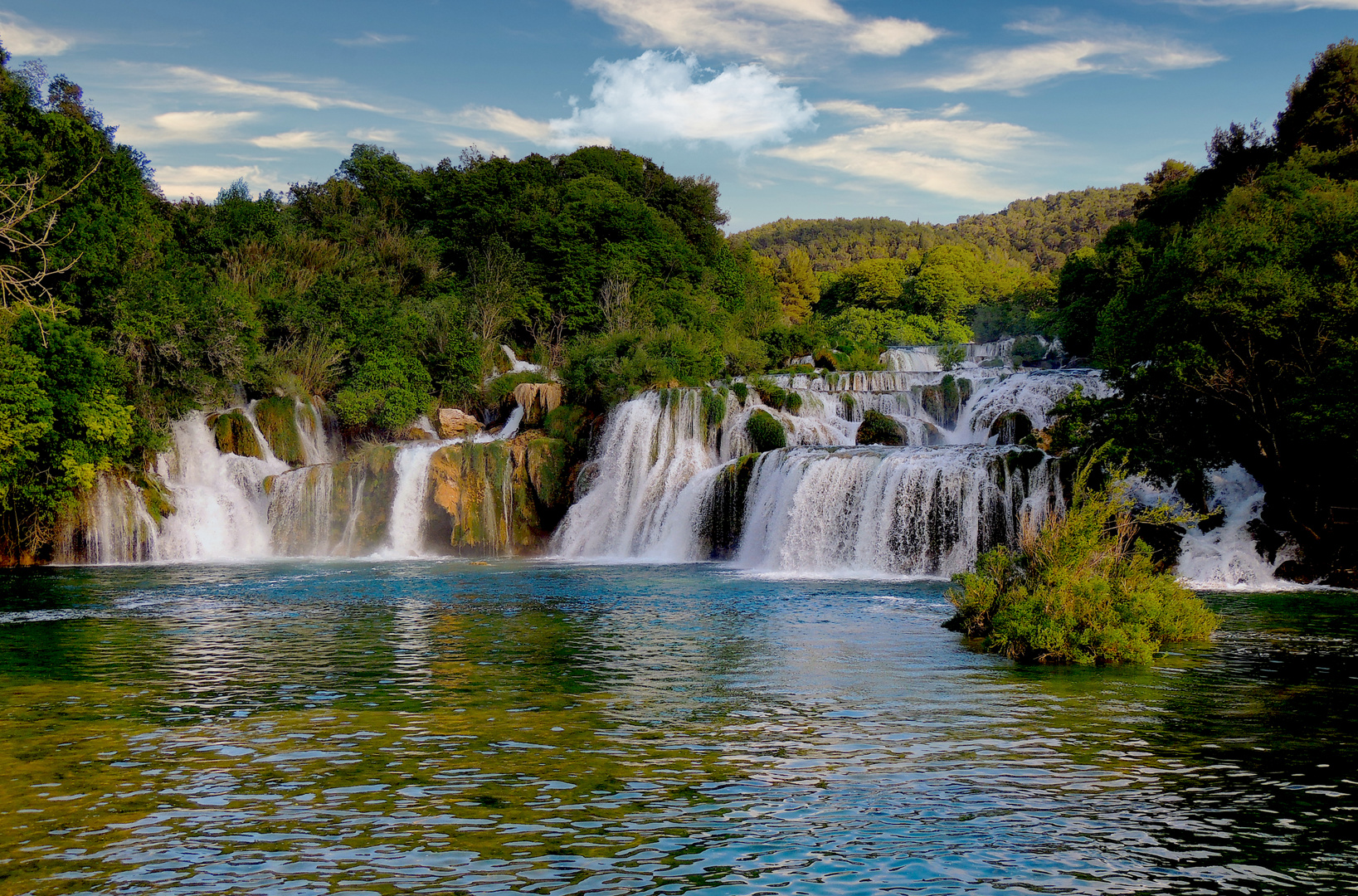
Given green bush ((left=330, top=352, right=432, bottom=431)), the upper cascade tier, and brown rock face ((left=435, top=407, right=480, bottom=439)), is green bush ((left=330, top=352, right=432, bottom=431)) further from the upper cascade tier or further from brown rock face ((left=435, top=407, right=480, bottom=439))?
the upper cascade tier

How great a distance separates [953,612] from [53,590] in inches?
797

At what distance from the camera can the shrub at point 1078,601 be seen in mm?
13336

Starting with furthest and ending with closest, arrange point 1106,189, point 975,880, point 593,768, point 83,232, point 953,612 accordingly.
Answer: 1. point 1106,189
2. point 83,232
3. point 953,612
4. point 593,768
5. point 975,880

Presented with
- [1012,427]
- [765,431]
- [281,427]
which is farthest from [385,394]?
[1012,427]

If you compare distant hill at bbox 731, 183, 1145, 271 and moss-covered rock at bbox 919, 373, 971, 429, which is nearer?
moss-covered rock at bbox 919, 373, 971, 429

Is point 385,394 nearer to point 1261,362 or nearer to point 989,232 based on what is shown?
point 1261,362

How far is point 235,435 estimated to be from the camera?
37.9 metres

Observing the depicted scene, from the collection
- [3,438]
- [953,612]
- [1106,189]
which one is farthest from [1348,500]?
[1106,189]

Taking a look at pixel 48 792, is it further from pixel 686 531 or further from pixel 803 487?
pixel 686 531

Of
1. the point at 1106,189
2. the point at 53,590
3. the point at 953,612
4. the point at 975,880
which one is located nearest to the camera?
the point at 975,880

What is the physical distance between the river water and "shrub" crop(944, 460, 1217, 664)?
Answer: 57 centimetres

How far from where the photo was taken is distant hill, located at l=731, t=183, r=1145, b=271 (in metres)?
118

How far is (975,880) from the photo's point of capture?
19.1 ft

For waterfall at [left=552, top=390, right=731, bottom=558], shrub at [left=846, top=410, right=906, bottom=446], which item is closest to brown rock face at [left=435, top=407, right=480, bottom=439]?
waterfall at [left=552, top=390, right=731, bottom=558]
